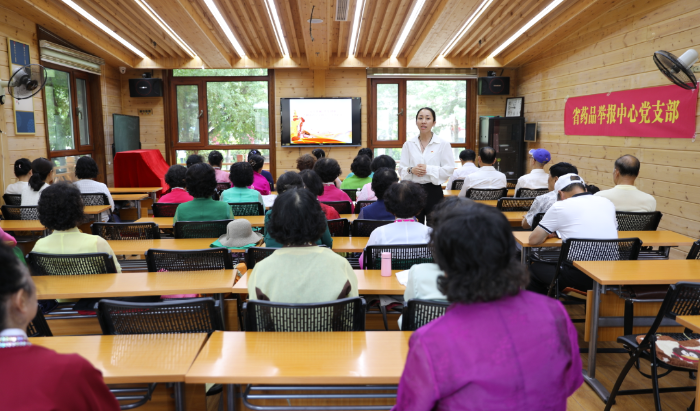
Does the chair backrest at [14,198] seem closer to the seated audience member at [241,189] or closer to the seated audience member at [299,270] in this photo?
the seated audience member at [241,189]

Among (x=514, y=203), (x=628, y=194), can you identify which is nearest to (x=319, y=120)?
(x=514, y=203)

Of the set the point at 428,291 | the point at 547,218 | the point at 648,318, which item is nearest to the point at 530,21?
the point at 547,218

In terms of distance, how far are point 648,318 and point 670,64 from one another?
2.86 meters

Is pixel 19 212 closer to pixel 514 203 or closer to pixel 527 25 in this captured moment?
pixel 514 203

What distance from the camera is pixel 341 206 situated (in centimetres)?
436

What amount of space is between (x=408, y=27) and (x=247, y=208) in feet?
15.1

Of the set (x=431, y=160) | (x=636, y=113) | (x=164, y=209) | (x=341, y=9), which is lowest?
(x=164, y=209)

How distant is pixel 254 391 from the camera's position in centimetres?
171

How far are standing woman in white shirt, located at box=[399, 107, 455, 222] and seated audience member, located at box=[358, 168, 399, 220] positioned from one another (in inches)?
38.3

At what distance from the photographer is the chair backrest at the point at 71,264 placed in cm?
258

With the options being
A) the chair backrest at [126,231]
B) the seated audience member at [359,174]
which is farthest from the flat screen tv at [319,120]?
the chair backrest at [126,231]

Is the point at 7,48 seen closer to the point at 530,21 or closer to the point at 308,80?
the point at 308,80

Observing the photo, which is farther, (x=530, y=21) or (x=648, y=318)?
(x=530, y=21)

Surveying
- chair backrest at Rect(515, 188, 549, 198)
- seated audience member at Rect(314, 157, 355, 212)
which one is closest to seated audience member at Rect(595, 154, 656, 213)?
chair backrest at Rect(515, 188, 549, 198)
